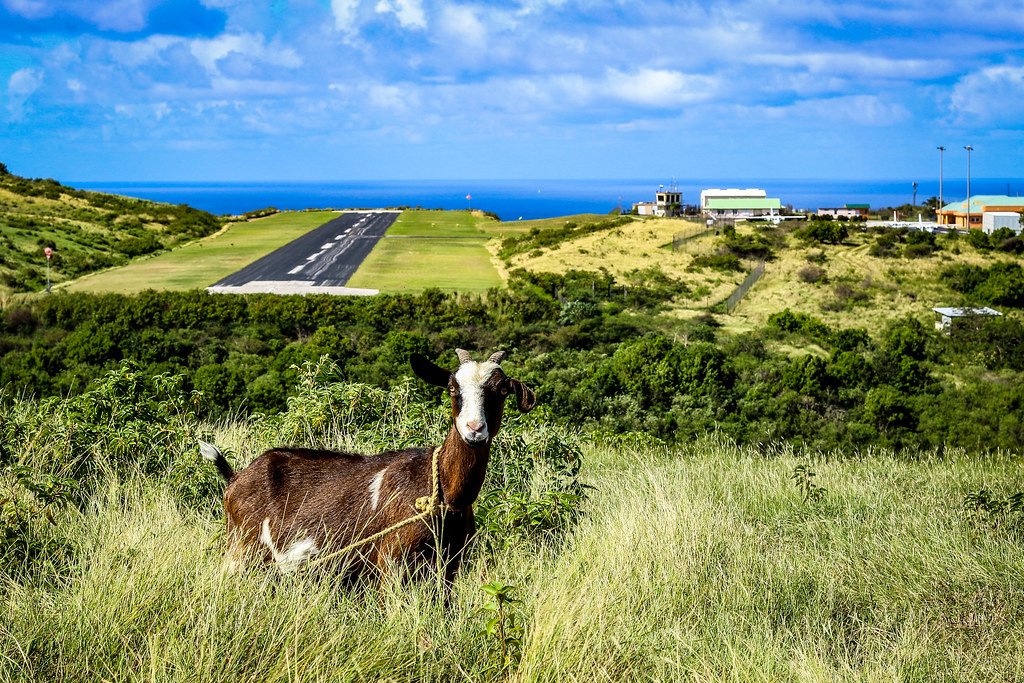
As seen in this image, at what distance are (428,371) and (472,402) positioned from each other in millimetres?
282

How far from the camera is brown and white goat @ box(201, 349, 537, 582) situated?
433cm

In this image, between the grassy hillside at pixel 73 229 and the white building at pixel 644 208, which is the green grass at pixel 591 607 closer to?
the grassy hillside at pixel 73 229

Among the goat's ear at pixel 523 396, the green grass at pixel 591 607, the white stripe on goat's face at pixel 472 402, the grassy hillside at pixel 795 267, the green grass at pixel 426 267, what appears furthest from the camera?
the grassy hillside at pixel 795 267

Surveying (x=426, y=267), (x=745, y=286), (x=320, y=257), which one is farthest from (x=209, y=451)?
(x=320, y=257)

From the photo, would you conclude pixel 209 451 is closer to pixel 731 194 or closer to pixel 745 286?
pixel 745 286

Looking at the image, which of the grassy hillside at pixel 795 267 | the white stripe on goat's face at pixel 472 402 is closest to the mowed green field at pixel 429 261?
the grassy hillside at pixel 795 267

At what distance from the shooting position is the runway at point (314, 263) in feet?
129

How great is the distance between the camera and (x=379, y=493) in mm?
4758

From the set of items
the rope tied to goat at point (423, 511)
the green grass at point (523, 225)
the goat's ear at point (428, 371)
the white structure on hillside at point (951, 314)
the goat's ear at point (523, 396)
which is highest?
the green grass at point (523, 225)

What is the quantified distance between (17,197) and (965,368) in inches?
2201

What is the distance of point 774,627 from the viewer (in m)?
4.82

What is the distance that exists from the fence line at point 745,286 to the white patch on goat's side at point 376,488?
123 ft

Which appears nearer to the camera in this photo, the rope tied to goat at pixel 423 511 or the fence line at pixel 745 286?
the rope tied to goat at pixel 423 511

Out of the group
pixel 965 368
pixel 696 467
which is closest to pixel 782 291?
pixel 965 368
